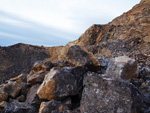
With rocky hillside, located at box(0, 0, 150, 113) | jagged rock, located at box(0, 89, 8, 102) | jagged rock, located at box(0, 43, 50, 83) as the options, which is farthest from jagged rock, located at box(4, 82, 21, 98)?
jagged rock, located at box(0, 43, 50, 83)

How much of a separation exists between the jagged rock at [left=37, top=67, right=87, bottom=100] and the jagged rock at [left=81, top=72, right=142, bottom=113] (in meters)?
0.63

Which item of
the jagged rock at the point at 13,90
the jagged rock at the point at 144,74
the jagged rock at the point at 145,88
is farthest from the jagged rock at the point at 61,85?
the jagged rock at the point at 144,74

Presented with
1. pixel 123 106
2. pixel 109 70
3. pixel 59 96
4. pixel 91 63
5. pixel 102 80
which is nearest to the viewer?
pixel 123 106

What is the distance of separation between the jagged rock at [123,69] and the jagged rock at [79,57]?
745 mm

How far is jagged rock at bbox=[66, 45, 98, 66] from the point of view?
5.07 m

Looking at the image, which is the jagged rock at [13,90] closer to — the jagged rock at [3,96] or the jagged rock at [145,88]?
the jagged rock at [3,96]

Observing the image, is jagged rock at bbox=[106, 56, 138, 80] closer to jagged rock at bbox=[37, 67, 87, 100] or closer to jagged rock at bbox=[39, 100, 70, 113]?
jagged rock at bbox=[37, 67, 87, 100]

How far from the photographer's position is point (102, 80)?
3.44 metres

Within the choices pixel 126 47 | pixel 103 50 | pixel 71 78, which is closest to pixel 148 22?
pixel 126 47

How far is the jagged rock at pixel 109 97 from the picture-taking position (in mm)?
3150

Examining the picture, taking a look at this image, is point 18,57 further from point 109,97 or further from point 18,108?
point 109,97

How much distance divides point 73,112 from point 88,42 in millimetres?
13726

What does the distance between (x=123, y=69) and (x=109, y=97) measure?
128 centimetres

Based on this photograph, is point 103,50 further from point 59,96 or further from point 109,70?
point 59,96
